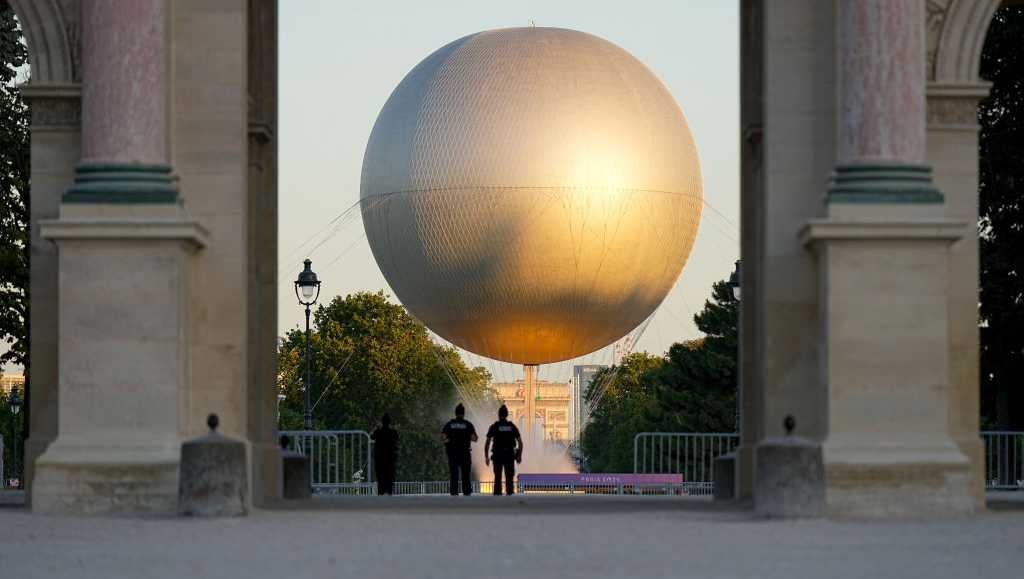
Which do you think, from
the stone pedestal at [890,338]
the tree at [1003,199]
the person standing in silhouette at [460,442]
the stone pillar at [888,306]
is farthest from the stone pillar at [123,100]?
the tree at [1003,199]

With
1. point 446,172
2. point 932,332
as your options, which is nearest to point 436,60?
point 446,172

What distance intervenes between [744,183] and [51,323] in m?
12.2

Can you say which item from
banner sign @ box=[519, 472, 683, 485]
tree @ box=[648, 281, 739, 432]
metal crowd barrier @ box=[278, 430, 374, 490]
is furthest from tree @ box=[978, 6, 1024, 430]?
tree @ box=[648, 281, 739, 432]

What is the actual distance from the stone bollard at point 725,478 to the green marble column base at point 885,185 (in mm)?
8260

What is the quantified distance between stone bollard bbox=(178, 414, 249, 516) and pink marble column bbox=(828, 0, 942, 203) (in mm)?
9124

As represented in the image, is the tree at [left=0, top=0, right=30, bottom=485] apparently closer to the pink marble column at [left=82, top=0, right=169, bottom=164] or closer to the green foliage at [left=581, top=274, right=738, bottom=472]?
the pink marble column at [left=82, top=0, right=169, bottom=164]

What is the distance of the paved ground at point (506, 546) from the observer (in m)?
22.7

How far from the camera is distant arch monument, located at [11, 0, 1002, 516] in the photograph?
32.3 meters

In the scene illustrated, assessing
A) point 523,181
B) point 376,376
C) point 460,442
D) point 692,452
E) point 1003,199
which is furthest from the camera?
point 376,376

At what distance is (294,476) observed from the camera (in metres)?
41.3

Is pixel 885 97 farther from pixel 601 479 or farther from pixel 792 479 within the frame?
pixel 601 479

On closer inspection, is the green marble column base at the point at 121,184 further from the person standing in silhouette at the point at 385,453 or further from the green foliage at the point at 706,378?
the green foliage at the point at 706,378

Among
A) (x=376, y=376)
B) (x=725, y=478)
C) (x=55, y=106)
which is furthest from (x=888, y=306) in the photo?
(x=376, y=376)

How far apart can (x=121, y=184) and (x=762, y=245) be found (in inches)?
373
